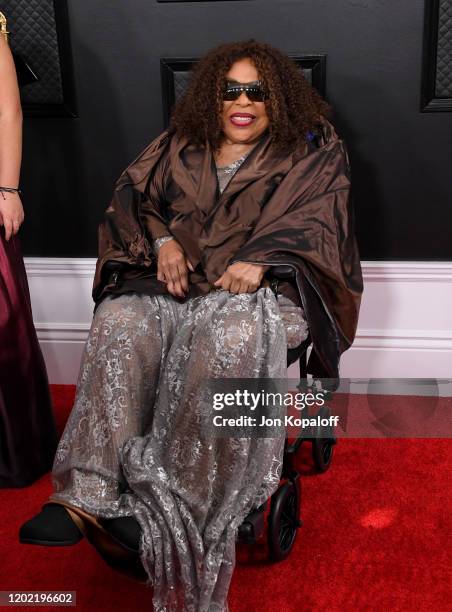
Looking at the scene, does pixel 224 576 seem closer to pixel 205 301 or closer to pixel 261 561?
pixel 261 561

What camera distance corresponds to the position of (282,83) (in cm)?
253

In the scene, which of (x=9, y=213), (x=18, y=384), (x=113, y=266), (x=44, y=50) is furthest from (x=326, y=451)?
(x=44, y=50)

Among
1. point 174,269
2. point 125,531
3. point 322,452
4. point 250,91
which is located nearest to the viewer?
point 125,531

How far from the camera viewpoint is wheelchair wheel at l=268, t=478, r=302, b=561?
7.07 ft

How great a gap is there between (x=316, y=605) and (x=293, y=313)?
82cm

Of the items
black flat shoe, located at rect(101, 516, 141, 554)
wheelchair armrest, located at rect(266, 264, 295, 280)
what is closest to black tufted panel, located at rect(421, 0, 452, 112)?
wheelchair armrest, located at rect(266, 264, 295, 280)

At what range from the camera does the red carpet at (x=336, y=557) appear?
206 cm

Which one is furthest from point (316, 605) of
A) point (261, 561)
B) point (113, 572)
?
point (113, 572)

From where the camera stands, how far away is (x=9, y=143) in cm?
263

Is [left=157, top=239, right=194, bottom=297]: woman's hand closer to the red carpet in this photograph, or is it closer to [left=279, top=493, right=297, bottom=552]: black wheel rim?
[left=279, top=493, right=297, bottom=552]: black wheel rim

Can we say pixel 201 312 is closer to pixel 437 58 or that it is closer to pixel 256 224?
pixel 256 224

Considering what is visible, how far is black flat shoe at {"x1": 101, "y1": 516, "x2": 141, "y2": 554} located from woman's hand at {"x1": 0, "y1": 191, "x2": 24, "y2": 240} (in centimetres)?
113

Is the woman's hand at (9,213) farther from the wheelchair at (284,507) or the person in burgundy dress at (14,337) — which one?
the wheelchair at (284,507)

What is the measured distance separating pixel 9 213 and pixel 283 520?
137 centimetres
